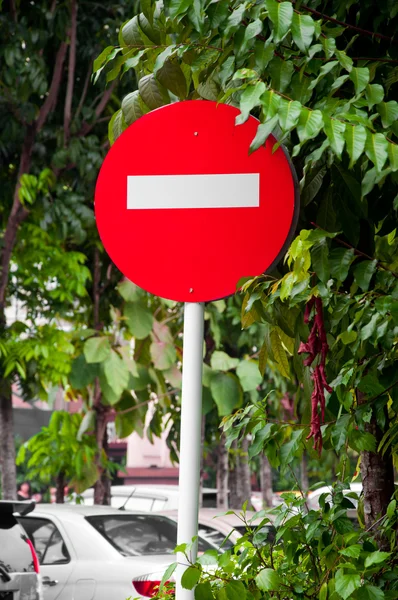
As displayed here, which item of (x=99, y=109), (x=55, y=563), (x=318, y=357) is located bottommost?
(x=55, y=563)

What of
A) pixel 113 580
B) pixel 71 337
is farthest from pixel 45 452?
pixel 113 580

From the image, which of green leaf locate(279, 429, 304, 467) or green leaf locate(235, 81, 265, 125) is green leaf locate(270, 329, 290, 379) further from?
green leaf locate(235, 81, 265, 125)

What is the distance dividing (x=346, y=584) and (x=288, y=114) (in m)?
1.06

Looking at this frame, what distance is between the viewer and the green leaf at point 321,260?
104 inches

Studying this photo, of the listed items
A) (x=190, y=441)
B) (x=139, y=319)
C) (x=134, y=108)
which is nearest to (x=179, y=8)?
(x=134, y=108)

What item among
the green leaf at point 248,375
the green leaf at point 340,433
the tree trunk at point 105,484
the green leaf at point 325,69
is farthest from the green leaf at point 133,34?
the tree trunk at point 105,484

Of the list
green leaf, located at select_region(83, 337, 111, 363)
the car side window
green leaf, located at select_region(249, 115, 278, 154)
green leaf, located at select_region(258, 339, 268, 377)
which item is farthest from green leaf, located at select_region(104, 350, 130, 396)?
green leaf, located at select_region(249, 115, 278, 154)

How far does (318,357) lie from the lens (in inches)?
114

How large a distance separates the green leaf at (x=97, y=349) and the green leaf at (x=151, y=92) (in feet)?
24.8

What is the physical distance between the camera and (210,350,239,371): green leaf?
35.3 ft

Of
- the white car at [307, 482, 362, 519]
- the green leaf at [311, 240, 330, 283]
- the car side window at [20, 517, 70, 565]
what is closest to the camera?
the green leaf at [311, 240, 330, 283]

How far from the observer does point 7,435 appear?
12484mm

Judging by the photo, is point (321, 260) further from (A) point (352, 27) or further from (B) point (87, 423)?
(B) point (87, 423)

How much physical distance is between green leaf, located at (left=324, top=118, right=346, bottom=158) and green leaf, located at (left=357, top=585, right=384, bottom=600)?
101 cm
